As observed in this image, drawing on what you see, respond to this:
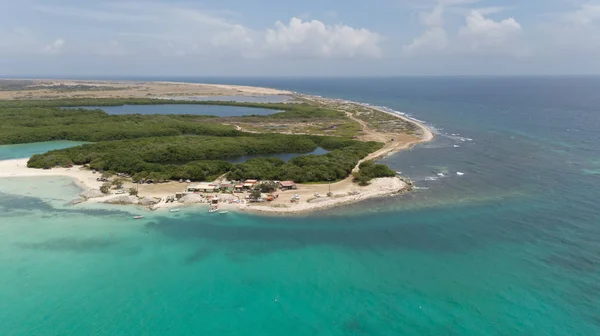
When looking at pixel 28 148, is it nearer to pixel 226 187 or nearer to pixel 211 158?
pixel 211 158

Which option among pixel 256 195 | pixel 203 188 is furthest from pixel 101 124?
pixel 256 195

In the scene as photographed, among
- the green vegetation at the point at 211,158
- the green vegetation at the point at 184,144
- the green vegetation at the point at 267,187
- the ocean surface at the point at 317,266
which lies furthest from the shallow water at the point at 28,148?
the green vegetation at the point at 267,187

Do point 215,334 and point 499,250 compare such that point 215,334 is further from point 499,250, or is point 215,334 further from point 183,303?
point 499,250

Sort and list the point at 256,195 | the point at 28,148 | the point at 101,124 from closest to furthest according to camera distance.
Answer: the point at 256,195 < the point at 28,148 < the point at 101,124

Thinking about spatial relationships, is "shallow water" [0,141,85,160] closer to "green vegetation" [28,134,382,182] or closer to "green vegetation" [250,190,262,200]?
"green vegetation" [28,134,382,182]

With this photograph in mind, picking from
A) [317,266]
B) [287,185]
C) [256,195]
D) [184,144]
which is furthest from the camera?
[184,144]

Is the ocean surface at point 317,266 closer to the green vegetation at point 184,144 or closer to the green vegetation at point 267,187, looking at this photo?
the green vegetation at point 267,187
